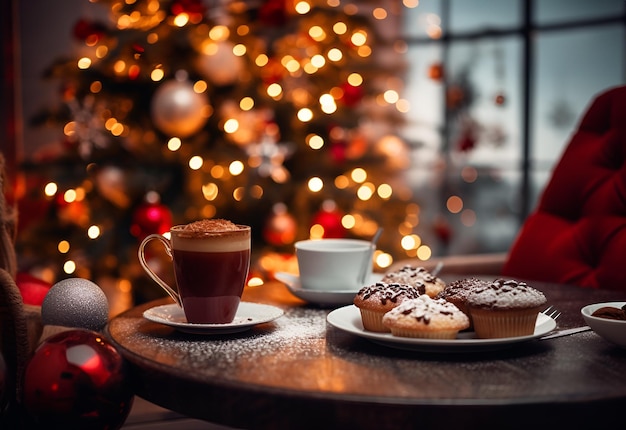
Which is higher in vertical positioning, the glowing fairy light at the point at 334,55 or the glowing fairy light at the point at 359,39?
the glowing fairy light at the point at 359,39

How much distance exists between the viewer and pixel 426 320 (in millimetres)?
893

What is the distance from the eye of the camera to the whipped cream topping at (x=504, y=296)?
91 cm

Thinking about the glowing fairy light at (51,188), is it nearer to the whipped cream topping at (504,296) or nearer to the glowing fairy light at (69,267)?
the glowing fairy light at (69,267)

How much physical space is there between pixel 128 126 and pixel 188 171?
0.37 meters

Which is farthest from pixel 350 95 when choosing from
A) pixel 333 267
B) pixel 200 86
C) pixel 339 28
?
pixel 333 267

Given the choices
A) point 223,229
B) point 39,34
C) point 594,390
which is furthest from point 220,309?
point 39,34

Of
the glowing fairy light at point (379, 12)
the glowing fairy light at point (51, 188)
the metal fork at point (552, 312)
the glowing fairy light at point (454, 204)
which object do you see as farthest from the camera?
the glowing fairy light at point (454, 204)

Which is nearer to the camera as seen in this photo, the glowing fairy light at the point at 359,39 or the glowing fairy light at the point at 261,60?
the glowing fairy light at the point at 261,60

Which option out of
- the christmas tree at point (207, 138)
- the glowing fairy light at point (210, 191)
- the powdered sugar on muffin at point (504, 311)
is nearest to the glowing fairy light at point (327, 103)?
the christmas tree at point (207, 138)

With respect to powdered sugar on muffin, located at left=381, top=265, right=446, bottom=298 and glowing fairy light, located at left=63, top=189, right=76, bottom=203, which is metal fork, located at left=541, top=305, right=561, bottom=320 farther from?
glowing fairy light, located at left=63, top=189, right=76, bottom=203

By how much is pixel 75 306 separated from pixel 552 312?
722mm

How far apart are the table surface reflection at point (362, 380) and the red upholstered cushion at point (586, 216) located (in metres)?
0.74

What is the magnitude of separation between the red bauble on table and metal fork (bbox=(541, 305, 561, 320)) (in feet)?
1.95

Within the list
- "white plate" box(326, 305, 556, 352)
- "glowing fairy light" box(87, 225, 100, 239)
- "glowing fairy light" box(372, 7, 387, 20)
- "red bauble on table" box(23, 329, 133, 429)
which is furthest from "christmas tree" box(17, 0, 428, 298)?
"white plate" box(326, 305, 556, 352)
